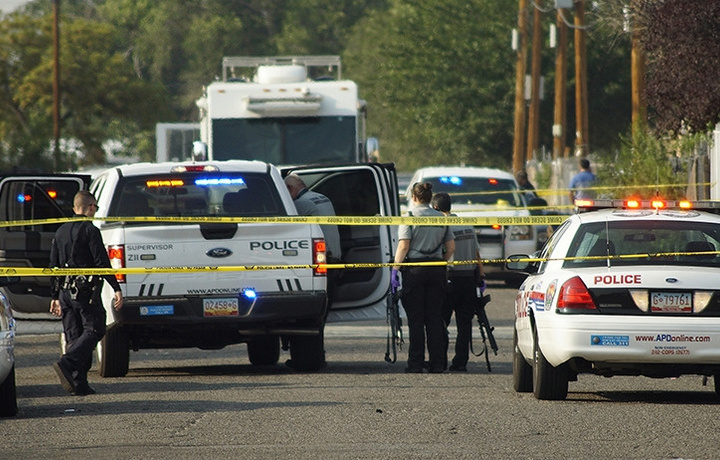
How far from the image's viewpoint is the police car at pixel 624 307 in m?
11.2

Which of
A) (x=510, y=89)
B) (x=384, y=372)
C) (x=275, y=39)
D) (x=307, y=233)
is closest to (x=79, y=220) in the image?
(x=307, y=233)

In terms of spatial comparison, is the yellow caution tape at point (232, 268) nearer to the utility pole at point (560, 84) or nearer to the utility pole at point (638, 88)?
the utility pole at point (638, 88)

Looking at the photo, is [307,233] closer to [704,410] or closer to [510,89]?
[704,410]

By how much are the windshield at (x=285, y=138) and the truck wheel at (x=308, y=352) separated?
10.0 meters

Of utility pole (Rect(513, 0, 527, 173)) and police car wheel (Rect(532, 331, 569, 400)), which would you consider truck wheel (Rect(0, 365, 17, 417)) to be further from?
utility pole (Rect(513, 0, 527, 173))

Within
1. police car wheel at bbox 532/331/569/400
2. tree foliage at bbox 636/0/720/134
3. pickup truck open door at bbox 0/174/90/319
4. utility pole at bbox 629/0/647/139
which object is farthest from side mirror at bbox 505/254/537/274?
utility pole at bbox 629/0/647/139

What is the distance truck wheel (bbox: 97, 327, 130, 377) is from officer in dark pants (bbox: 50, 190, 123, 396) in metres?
0.85

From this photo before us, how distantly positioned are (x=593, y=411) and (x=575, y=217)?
1.65 m

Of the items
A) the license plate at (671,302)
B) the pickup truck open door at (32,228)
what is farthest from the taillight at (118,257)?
the license plate at (671,302)

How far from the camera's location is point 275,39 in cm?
9950

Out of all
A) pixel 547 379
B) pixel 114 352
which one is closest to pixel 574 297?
pixel 547 379

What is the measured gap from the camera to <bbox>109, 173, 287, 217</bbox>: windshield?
1422 cm

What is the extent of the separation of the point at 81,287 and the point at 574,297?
4.05 meters

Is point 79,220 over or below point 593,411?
over
